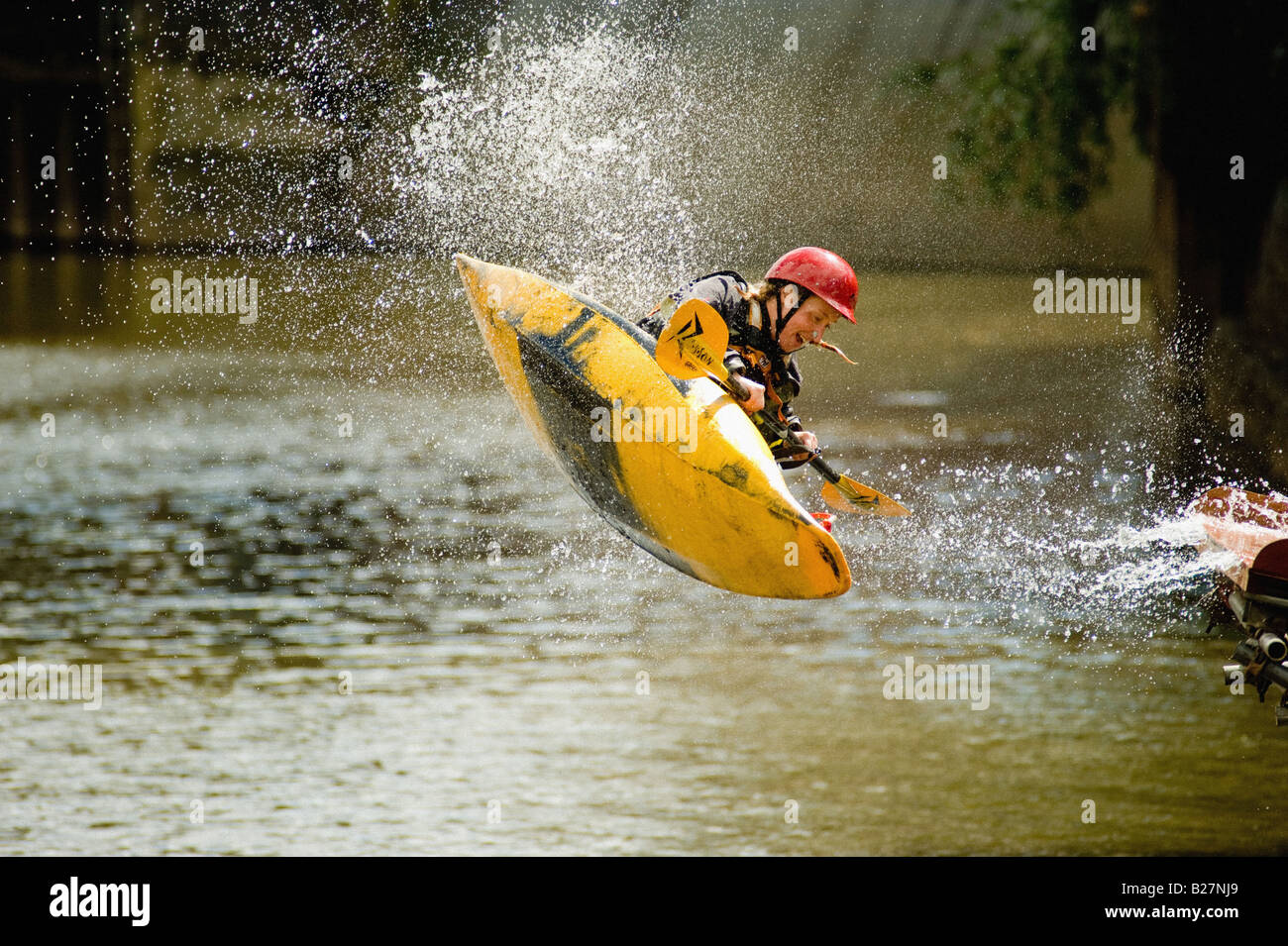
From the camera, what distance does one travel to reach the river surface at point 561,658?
14.4ft

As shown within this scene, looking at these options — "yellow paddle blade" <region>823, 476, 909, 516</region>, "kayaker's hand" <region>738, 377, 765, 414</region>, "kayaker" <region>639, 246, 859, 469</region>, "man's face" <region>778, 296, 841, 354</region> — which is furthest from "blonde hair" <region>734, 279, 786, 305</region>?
"yellow paddle blade" <region>823, 476, 909, 516</region>

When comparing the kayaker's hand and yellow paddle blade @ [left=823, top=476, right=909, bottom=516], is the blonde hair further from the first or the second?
yellow paddle blade @ [left=823, top=476, right=909, bottom=516]

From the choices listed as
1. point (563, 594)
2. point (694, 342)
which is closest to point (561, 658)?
point (563, 594)

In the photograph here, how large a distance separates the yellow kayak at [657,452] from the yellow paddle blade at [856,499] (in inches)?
30.7

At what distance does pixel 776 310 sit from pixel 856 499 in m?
1.11

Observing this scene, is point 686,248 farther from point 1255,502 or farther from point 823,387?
point 1255,502

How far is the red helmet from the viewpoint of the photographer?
5.12m

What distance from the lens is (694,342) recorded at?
15.9ft

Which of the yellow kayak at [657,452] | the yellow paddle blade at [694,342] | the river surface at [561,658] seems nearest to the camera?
the river surface at [561,658]

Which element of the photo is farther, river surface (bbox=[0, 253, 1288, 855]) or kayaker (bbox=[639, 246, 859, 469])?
kayaker (bbox=[639, 246, 859, 469])

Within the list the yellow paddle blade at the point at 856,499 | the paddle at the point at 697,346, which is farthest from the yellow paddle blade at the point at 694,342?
the yellow paddle blade at the point at 856,499

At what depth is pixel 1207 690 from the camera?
18.2 ft

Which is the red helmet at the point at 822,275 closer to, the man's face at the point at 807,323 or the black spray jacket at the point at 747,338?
the man's face at the point at 807,323

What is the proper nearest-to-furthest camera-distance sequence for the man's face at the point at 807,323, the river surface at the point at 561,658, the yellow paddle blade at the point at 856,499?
the river surface at the point at 561,658 → the man's face at the point at 807,323 → the yellow paddle blade at the point at 856,499
